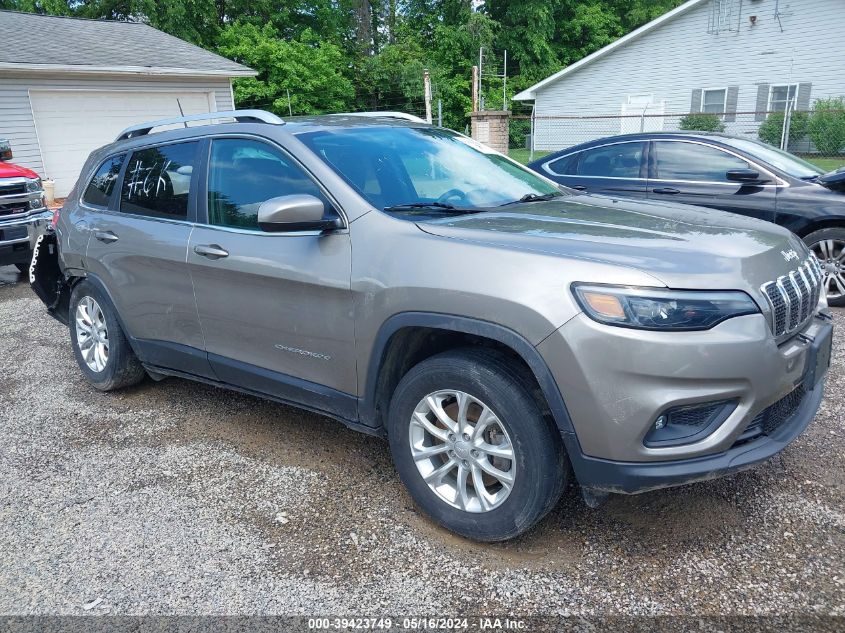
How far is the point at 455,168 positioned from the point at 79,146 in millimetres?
14141

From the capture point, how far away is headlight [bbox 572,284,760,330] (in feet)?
7.76

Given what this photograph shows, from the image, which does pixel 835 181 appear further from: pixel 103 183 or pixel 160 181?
pixel 103 183

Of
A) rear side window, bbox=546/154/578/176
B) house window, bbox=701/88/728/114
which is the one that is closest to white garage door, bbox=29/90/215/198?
rear side window, bbox=546/154/578/176

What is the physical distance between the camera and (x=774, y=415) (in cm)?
267

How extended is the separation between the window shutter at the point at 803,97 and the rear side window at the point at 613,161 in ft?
56.2

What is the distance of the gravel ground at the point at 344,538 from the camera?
259 centimetres

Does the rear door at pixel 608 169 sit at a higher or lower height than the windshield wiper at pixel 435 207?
lower

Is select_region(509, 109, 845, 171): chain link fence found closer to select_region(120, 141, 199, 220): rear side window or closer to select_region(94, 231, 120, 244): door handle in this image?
select_region(120, 141, 199, 220): rear side window

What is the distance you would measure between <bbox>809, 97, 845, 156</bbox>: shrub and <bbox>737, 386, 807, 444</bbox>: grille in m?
16.1

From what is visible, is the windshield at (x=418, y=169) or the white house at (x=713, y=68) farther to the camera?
the white house at (x=713, y=68)

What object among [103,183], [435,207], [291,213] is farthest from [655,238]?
[103,183]

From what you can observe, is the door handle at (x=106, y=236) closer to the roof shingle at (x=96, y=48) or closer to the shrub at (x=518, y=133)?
the roof shingle at (x=96, y=48)

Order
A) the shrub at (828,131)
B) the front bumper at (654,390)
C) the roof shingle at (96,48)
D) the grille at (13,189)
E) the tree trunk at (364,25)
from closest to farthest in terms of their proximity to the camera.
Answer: the front bumper at (654,390)
the grille at (13,189)
the roof shingle at (96,48)
the shrub at (828,131)
the tree trunk at (364,25)

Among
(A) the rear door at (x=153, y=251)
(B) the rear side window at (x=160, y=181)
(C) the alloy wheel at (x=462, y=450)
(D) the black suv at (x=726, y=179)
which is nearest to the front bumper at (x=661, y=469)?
(C) the alloy wheel at (x=462, y=450)
